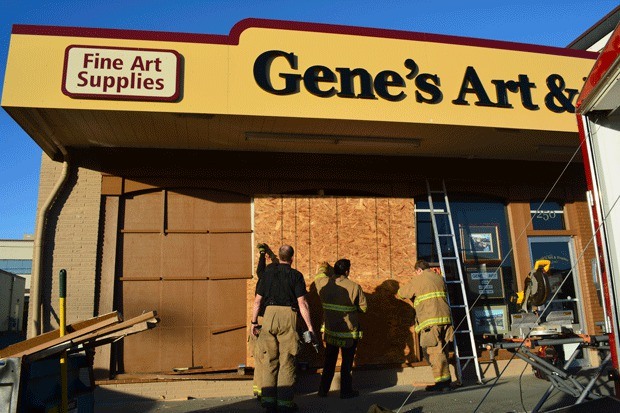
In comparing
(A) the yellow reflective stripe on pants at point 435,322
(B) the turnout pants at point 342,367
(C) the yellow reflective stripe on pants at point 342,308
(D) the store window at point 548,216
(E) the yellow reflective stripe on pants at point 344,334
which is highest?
(D) the store window at point 548,216

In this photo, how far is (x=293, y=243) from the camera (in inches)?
351

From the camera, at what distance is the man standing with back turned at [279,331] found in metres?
6.51

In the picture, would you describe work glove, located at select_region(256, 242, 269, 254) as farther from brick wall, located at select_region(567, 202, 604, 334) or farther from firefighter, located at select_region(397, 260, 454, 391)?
brick wall, located at select_region(567, 202, 604, 334)

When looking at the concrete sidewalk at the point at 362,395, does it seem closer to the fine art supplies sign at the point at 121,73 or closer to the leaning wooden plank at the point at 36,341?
the leaning wooden plank at the point at 36,341

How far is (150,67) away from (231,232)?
2881mm

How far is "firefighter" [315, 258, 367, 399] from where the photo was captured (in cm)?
751

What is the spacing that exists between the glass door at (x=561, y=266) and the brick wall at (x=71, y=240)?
7.46 metres

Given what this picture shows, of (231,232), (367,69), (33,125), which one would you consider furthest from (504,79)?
(33,125)

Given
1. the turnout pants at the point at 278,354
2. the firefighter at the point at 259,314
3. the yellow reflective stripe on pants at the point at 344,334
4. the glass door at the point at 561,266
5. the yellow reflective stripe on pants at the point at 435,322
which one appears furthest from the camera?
the glass door at the point at 561,266

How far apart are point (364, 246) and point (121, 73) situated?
4496 mm

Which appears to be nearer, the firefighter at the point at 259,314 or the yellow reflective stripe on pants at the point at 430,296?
the firefighter at the point at 259,314

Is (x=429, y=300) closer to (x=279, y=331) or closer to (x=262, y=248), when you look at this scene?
Result: (x=279, y=331)

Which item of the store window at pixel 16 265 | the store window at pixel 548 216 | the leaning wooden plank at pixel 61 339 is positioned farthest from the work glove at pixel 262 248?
the store window at pixel 16 265

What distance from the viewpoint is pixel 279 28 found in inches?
319
